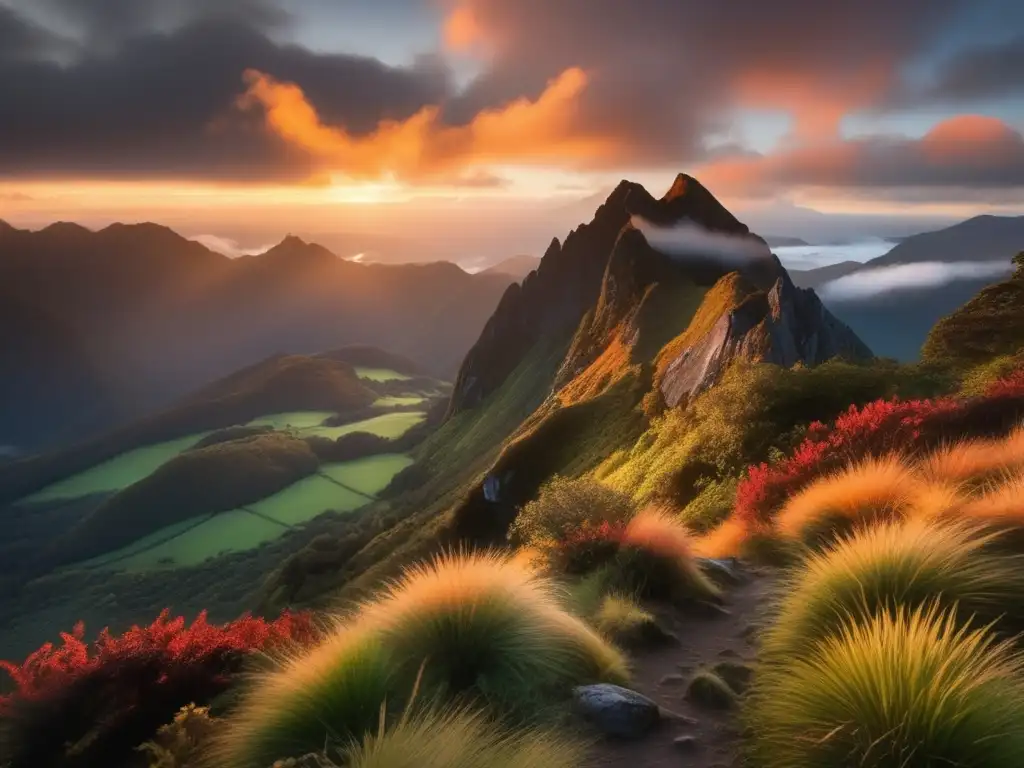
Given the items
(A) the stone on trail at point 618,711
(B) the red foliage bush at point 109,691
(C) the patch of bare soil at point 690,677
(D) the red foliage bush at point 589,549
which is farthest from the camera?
(D) the red foliage bush at point 589,549

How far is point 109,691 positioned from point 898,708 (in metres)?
8.43

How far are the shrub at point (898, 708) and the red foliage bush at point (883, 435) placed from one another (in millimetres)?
9688

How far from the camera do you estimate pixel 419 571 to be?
31.8ft

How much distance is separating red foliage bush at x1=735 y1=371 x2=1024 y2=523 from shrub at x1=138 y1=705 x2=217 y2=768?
11527 millimetres

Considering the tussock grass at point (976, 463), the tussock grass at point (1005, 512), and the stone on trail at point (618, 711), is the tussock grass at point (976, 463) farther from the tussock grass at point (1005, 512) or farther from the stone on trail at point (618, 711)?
the stone on trail at point (618, 711)

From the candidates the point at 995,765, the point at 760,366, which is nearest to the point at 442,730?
the point at 995,765

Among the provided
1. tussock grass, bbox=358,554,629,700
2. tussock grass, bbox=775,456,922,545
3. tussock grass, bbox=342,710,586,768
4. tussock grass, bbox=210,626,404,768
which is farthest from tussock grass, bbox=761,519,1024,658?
tussock grass, bbox=210,626,404,768

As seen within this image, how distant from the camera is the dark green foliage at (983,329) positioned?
30.1 m

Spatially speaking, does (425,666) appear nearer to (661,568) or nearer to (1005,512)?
(661,568)

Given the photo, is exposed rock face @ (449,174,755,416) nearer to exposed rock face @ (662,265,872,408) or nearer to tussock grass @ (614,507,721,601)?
exposed rock face @ (662,265,872,408)

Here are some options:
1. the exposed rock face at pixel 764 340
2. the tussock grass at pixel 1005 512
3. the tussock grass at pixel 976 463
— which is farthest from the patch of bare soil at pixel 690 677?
the exposed rock face at pixel 764 340

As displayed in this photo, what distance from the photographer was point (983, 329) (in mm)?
31547

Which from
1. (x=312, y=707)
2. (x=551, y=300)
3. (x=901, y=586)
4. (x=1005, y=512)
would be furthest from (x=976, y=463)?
(x=551, y=300)

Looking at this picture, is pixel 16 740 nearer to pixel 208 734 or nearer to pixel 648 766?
pixel 208 734
